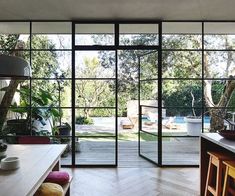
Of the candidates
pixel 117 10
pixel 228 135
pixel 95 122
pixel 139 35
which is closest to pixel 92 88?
pixel 95 122

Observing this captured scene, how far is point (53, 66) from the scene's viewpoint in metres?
5.50

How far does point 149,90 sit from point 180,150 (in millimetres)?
1363

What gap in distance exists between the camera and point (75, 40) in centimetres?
542

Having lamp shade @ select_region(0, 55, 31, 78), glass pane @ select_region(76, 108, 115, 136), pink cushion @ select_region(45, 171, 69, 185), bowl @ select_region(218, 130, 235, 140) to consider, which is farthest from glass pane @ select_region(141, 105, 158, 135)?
lamp shade @ select_region(0, 55, 31, 78)

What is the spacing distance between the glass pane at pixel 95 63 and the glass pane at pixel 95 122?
709 millimetres

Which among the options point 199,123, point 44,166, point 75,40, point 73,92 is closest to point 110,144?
point 73,92

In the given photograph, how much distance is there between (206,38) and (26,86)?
366 cm

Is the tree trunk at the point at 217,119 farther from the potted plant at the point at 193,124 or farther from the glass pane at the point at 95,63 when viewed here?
the glass pane at the point at 95,63

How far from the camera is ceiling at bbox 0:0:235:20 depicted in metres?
4.30

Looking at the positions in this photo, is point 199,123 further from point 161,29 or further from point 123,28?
point 123,28

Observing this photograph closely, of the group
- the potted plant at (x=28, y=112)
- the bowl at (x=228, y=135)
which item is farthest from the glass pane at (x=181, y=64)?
the potted plant at (x=28, y=112)

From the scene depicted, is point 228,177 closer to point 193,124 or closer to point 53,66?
point 193,124

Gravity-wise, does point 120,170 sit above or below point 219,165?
below

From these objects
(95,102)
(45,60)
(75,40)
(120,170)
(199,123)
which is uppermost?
(75,40)
